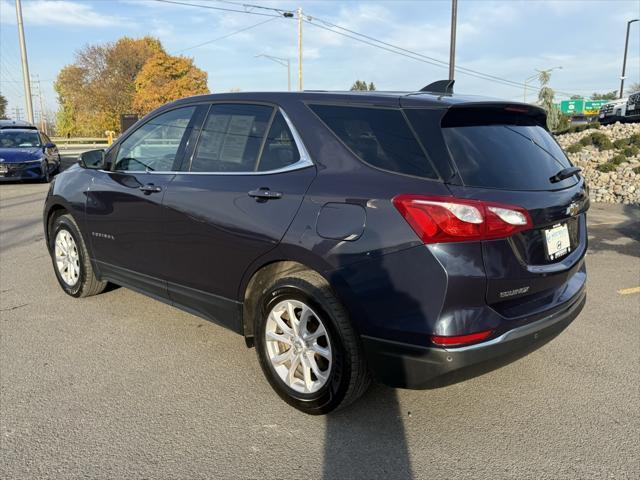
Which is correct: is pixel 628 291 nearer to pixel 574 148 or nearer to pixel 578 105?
pixel 574 148

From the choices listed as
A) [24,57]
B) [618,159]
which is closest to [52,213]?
[618,159]

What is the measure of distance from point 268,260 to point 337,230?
21.5 inches

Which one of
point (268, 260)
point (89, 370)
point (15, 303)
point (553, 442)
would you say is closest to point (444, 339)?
point (553, 442)

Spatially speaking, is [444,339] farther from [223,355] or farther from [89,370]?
[89,370]

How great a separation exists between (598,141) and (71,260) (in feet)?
47.3

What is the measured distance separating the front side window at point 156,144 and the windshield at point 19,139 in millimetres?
12591

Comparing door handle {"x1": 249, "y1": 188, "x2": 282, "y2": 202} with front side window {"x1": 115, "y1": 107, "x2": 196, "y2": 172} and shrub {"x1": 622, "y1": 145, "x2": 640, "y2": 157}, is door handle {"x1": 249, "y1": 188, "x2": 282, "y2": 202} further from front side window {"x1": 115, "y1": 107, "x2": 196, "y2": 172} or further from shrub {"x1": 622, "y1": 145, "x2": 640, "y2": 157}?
shrub {"x1": 622, "y1": 145, "x2": 640, "y2": 157}

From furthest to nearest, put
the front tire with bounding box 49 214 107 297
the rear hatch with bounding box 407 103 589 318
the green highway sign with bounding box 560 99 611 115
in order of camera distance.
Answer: the green highway sign with bounding box 560 99 611 115
the front tire with bounding box 49 214 107 297
the rear hatch with bounding box 407 103 589 318

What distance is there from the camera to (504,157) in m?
2.85

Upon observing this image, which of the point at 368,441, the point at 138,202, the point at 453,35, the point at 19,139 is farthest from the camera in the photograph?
the point at 453,35

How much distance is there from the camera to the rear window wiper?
3.02 metres

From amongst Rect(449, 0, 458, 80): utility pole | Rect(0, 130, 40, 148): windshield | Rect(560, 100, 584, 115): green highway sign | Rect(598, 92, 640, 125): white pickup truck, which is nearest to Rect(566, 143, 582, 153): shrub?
Rect(449, 0, 458, 80): utility pole

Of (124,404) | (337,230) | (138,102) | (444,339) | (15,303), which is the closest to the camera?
(444,339)

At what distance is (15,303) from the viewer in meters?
4.91
